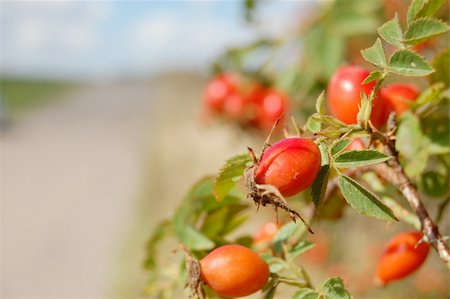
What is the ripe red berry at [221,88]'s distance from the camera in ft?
6.95

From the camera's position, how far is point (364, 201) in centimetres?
66

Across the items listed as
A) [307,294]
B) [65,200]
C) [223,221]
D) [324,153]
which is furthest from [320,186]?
[65,200]

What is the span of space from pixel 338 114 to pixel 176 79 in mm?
21787

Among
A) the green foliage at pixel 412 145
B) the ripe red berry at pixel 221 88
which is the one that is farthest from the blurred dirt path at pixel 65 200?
the green foliage at pixel 412 145

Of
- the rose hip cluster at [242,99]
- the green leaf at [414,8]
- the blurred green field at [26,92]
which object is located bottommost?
the blurred green field at [26,92]

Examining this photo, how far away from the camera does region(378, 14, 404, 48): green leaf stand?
69 cm

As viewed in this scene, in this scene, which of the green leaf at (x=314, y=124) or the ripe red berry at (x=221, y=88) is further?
the ripe red berry at (x=221, y=88)

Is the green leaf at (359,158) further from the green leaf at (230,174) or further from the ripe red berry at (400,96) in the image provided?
the ripe red berry at (400,96)

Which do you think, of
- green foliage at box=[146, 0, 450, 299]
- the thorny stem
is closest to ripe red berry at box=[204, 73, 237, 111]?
green foliage at box=[146, 0, 450, 299]

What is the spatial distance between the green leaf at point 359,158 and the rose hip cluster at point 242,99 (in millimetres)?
1341

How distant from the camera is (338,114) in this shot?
83 centimetres

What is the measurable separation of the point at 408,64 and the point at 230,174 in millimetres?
206

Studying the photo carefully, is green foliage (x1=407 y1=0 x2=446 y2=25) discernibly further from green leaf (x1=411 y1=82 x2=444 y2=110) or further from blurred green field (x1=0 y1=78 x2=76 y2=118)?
blurred green field (x1=0 y1=78 x2=76 y2=118)

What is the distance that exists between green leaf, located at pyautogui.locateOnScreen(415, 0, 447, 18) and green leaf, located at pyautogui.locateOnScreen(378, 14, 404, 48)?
28 mm
